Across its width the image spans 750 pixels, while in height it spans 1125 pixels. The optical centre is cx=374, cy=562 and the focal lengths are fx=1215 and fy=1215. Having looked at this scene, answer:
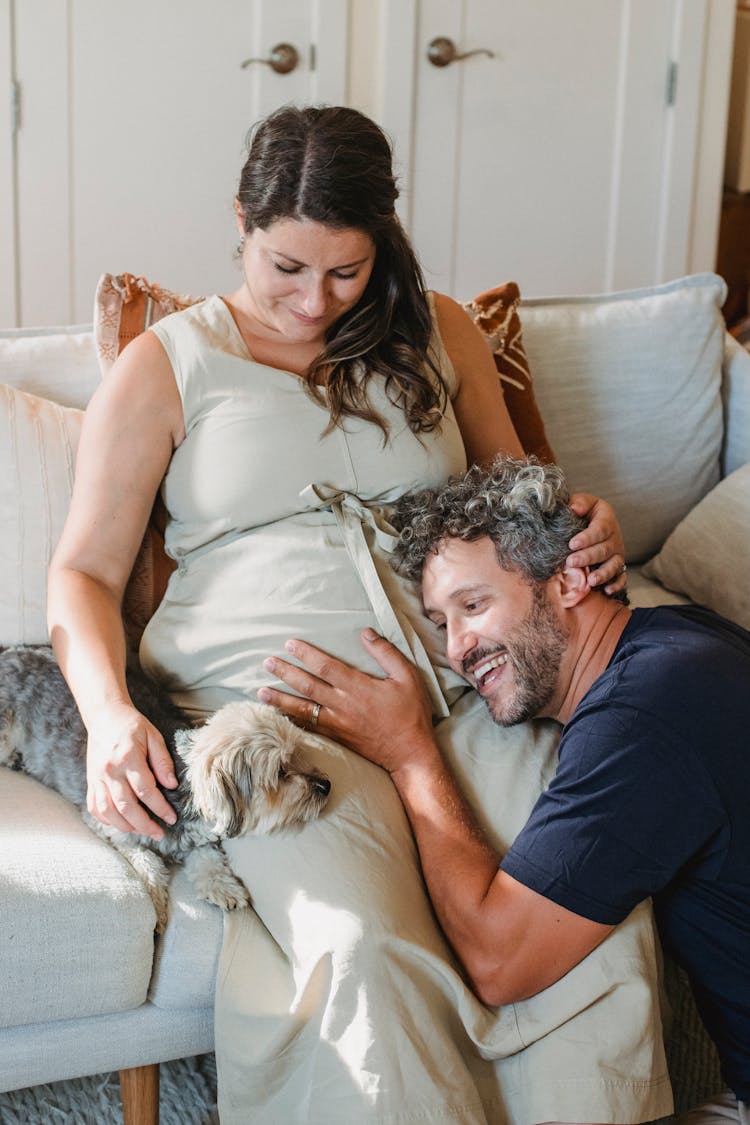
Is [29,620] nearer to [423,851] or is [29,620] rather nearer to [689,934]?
[423,851]

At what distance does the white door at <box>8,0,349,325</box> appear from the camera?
3355 millimetres

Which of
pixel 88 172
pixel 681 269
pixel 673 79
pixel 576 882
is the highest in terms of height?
pixel 673 79

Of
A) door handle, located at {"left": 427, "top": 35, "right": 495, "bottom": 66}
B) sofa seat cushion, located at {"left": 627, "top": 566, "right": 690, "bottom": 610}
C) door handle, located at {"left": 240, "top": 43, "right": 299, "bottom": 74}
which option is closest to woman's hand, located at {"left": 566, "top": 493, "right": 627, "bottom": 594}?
sofa seat cushion, located at {"left": 627, "top": 566, "right": 690, "bottom": 610}

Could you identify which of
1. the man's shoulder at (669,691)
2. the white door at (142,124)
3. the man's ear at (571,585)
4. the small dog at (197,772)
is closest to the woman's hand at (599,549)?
the man's ear at (571,585)

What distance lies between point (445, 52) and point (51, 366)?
86.3 inches

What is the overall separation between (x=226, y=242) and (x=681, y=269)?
5.35 feet

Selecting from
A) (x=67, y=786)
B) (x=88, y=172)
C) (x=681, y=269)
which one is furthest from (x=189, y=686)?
(x=681, y=269)

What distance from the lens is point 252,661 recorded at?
65.7 inches

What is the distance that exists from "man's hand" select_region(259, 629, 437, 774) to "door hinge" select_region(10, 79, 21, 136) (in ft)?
7.53

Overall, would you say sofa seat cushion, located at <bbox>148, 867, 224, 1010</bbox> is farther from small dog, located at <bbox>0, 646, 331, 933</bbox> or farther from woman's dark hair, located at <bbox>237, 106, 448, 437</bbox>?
woman's dark hair, located at <bbox>237, 106, 448, 437</bbox>

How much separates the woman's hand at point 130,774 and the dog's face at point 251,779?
5 cm

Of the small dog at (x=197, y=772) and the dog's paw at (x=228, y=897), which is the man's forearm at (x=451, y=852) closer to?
the small dog at (x=197, y=772)

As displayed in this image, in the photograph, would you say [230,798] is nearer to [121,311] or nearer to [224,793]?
[224,793]

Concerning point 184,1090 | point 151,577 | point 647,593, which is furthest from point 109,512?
point 647,593
